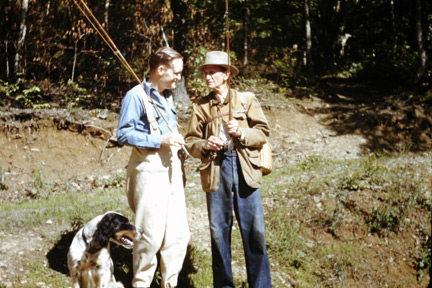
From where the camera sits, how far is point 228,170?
3.49m

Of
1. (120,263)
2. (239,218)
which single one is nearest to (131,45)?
(120,263)

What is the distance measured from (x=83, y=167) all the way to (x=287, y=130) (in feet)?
18.8

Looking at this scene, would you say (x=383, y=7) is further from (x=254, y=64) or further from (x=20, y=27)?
(x=20, y=27)

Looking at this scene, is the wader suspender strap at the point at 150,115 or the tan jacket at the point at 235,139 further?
the tan jacket at the point at 235,139

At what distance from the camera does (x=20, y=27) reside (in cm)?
997

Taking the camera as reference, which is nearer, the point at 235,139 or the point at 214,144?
the point at 214,144

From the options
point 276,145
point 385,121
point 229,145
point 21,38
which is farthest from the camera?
point 385,121

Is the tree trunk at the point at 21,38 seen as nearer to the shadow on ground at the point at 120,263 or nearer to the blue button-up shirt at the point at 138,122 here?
the shadow on ground at the point at 120,263

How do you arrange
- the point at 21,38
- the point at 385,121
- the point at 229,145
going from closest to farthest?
1. the point at 229,145
2. the point at 21,38
3. the point at 385,121

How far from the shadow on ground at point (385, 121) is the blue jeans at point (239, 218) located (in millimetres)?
7586

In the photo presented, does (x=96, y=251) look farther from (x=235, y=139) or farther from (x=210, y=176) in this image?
(x=235, y=139)

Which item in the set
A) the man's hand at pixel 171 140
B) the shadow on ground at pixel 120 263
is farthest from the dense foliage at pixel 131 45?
the man's hand at pixel 171 140

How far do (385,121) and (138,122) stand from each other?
9813mm

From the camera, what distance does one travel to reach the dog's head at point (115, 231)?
3.09 m
